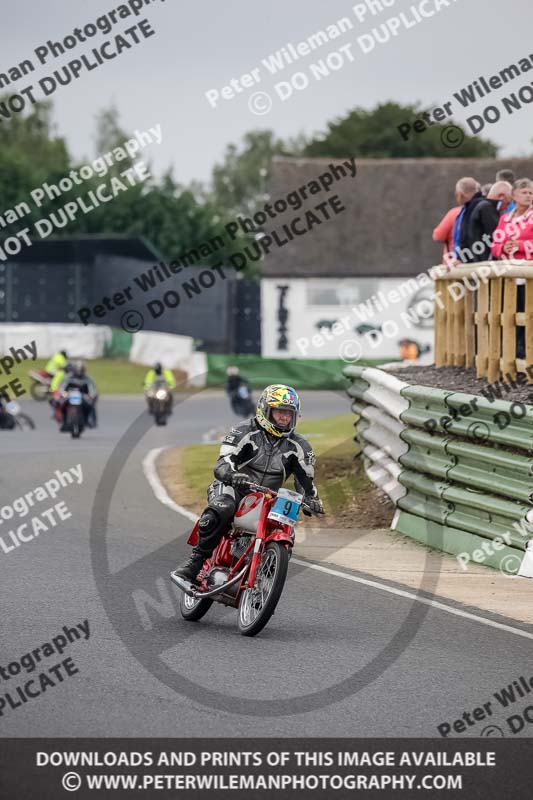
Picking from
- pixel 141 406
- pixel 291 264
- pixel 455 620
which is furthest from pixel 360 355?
pixel 455 620

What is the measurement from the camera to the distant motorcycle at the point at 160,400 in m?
30.0

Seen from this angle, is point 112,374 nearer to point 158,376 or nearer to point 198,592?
point 158,376

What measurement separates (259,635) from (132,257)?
1983 inches

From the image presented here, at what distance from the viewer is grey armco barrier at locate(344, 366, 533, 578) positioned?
12250 mm

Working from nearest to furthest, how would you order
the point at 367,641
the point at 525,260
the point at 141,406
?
the point at 367,641
the point at 525,260
the point at 141,406

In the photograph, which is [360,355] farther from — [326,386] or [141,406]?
[141,406]

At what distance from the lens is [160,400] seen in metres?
30.1

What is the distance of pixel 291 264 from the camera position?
56469mm

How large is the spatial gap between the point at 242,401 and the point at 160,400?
1888 millimetres

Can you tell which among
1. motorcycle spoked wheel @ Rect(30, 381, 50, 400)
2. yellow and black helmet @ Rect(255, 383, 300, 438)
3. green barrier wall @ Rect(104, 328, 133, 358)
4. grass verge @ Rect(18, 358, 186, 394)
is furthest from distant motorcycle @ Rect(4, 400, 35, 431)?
green barrier wall @ Rect(104, 328, 133, 358)

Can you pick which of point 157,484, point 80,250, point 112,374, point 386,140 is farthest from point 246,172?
point 157,484

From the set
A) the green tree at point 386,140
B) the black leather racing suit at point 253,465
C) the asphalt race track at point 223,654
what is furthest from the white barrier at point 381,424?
the green tree at point 386,140

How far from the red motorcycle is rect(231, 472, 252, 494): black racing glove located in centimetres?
6

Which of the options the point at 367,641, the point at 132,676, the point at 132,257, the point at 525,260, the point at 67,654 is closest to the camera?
the point at 132,676
